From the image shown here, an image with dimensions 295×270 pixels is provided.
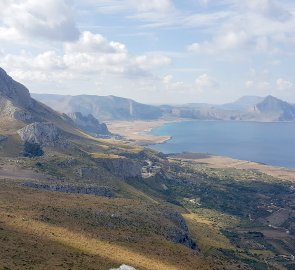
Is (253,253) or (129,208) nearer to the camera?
(129,208)

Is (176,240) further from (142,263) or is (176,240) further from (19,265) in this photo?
(19,265)

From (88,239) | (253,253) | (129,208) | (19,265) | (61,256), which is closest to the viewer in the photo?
(19,265)

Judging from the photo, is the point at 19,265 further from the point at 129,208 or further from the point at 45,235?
the point at 129,208

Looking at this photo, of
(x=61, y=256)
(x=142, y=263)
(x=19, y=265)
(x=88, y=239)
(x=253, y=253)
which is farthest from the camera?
(x=253, y=253)

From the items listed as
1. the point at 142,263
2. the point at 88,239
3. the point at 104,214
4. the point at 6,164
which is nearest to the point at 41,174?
the point at 6,164

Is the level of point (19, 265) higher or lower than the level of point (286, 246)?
higher

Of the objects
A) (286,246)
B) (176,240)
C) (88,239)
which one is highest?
(88,239)

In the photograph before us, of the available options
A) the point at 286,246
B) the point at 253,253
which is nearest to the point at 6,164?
the point at 253,253

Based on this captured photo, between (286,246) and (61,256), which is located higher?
(61,256)

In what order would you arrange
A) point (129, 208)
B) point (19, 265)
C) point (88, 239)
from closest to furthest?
point (19, 265) → point (88, 239) → point (129, 208)
